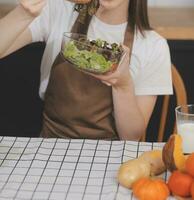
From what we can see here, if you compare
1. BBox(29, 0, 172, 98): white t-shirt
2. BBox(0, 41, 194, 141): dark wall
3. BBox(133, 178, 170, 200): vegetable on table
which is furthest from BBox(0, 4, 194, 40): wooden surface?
BBox(133, 178, 170, 200): vegetable on table

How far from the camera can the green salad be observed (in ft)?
3.30

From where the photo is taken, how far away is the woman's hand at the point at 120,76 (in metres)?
1.09

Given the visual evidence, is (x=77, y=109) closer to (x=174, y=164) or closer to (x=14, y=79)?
(x=174, y=164)

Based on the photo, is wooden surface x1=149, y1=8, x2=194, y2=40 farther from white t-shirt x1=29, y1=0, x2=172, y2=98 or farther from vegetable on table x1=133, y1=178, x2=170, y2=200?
vegetable on table x1=133, y1=178, x2=170, y2=200

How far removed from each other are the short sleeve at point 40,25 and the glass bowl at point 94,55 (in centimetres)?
31

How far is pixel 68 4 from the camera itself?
136cm

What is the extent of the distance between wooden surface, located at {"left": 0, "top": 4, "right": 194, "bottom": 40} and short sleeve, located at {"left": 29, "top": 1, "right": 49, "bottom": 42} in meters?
0.40

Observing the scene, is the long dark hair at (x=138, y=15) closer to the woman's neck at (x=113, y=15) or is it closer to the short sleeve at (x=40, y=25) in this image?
the woman's neck at (x=113, y=15)

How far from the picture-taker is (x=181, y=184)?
812 millimetres

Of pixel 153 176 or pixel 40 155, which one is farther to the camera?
pixel 40 155

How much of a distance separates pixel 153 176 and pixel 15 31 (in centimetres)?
48

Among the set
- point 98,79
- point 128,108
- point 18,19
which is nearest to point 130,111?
point 128,108

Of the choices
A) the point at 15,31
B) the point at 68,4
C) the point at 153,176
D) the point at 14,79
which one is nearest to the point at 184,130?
the point at 153,176

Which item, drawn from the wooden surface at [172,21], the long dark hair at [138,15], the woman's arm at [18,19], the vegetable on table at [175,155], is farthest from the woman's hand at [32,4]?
the wooden surface at [172,21]
